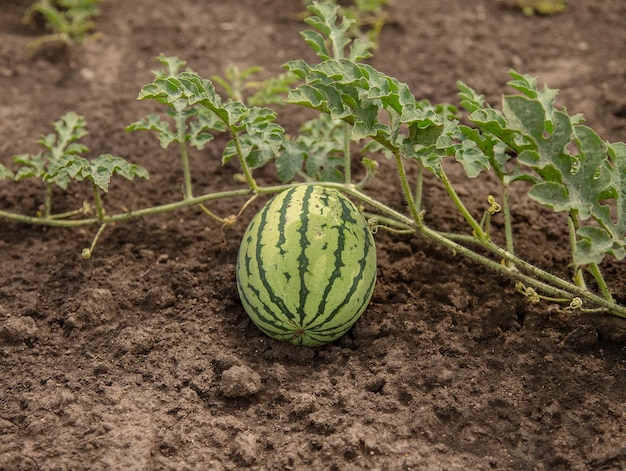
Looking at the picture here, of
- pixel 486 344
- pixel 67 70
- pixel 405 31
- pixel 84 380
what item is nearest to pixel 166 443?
pixel 84 380

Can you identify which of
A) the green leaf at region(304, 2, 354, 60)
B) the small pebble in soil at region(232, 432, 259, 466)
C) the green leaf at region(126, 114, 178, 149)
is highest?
the green leaf at region(304, 2, 354, 60)

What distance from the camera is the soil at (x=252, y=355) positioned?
297 centimetres

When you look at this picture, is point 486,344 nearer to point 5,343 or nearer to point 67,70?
point 5,343

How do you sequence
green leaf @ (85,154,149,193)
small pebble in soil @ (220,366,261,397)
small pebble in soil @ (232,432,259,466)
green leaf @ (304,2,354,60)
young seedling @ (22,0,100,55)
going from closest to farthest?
small pebble in soil @ (232,432,259,466), small pebble in soil @ (220,366,261,397), green leaf @ (85,154,149,193), green leaf @ (304,2,354,60), young seedling @ (22,0,100,55)

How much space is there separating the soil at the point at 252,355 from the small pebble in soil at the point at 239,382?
11mm

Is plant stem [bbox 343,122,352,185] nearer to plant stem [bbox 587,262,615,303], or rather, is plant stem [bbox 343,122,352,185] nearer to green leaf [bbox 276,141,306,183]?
green leaf [bbox 276,141,306,183]

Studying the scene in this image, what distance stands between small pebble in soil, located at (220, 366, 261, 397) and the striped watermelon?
216mm

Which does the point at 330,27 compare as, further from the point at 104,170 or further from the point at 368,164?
the point at 104,170

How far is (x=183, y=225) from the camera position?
4156 mm

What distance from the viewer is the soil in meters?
2.97

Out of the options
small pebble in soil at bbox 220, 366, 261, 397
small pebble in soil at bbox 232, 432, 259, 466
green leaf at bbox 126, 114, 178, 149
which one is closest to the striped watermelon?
small pebble in soil at bbox 220, 366, 261, 397

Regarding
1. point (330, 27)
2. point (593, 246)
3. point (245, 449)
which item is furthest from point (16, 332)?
point (593, 246)

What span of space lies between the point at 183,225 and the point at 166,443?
147 centimetres

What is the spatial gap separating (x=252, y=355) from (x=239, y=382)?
255 mm
